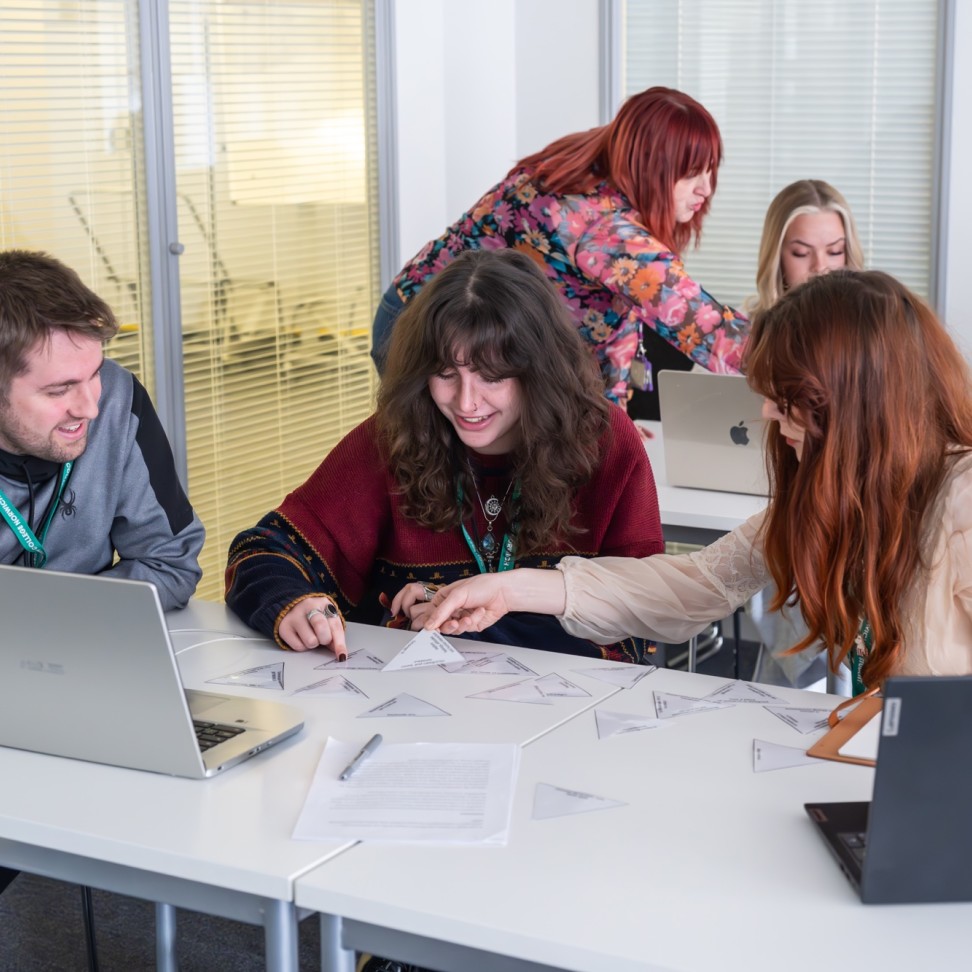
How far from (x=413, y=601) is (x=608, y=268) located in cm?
108

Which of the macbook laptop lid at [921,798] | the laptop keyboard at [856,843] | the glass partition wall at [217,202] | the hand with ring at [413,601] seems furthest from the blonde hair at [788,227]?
the macbook laptop lid at [921,798]

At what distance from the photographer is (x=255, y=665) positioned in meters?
1.72

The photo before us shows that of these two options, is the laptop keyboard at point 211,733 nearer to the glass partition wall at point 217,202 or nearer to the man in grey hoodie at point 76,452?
the man in grey hoodie at point 76,452

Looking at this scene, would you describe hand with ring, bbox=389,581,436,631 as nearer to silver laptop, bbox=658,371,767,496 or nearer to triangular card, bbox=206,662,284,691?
triangular card, bbox=206,662,284,691

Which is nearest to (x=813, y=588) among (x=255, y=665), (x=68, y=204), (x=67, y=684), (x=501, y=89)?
(x=255, y=665)

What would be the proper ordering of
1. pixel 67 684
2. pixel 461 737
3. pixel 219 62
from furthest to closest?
pixel 219 62
pixel 461 737
pixel 67 684

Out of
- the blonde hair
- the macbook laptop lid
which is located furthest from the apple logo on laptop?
the macbook laptop lid

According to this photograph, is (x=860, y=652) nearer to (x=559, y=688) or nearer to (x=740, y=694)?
(x=740, y=694)

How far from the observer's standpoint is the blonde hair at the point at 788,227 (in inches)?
133

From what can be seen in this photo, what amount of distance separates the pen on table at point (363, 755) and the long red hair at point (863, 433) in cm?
49

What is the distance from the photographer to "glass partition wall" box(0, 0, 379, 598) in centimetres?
325

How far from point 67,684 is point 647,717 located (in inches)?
24.6

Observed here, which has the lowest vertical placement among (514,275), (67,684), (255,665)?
(255,665)

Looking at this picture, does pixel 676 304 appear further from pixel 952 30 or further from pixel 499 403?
pixel 952 30
